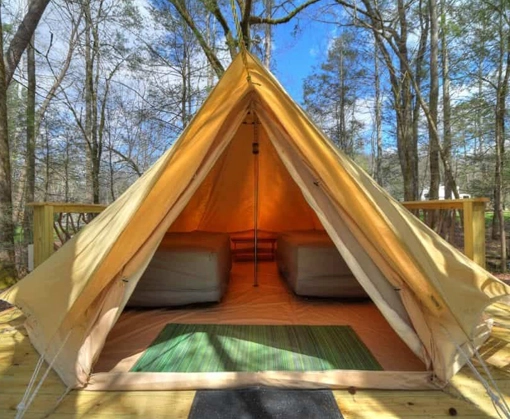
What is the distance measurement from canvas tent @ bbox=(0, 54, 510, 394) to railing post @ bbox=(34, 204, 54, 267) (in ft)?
3.21

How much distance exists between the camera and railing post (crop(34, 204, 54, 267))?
8.75 ft

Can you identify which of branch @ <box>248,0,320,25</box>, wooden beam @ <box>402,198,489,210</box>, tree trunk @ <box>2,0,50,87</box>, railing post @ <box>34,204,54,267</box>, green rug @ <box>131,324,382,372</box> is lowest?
green rug @ <box>131,324,382,372</box>

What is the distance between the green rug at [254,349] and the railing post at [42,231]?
58.8 inches

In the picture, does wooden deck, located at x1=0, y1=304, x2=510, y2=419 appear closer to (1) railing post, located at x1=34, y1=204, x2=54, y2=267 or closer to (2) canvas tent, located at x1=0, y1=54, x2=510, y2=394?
(2) canvas tent, located at x1=0, y1=54, x2=510, y2=394

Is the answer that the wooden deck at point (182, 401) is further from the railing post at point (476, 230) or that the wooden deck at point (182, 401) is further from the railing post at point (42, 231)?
the railing post at point (42, 231)

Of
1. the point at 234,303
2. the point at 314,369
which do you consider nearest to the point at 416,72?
the point at 234,303

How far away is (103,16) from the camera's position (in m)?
7.16

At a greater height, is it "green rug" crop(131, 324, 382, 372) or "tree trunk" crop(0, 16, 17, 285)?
"tree trunk" crop(0, 16, 17, 285)

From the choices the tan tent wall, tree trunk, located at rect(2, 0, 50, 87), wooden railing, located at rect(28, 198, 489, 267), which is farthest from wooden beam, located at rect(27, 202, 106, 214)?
tree trunk, located at rect(2, 0, 50, 87)

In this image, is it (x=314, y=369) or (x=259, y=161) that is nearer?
(x=314, y=369)

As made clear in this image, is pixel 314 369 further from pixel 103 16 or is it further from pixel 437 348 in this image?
pixel 103 16

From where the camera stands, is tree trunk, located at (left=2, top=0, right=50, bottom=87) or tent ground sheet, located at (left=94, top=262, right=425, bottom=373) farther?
tree trunk, located at (left=2, top=0, right=50, bottom=87)

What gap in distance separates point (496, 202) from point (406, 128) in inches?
114

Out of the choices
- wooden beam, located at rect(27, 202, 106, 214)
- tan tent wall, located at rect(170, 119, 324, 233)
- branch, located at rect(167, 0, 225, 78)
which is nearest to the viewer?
wooden beam, located at rect(27, 202, 106, 214)
